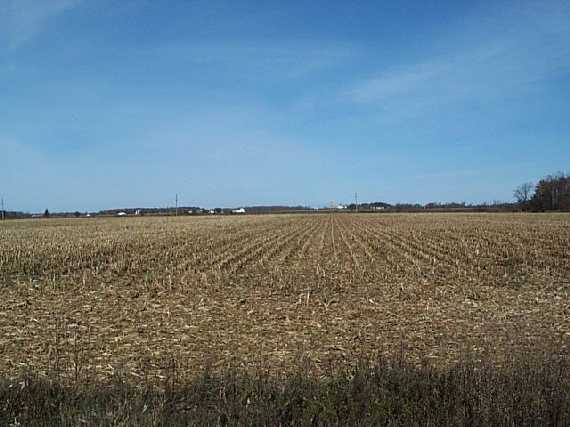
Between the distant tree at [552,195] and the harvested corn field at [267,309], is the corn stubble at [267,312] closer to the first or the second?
the harvested corn field at [267,309]

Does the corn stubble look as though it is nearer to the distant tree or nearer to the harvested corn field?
the harvested corn field

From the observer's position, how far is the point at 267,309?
13414 mm

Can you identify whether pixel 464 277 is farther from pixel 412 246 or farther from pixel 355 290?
pixel 412 246

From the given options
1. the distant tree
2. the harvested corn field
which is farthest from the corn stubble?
the distant tree

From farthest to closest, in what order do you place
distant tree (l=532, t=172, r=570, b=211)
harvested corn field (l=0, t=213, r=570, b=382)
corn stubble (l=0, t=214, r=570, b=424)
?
distant tree (l=532, t=172, r=570, b=211)
harvested corn field (l=0, t=213, r=570, b=382)
corn stubble (l=0, t=214, r=570, b=424)

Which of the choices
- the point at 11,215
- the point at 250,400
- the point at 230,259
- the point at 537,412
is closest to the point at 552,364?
the point at 537,412

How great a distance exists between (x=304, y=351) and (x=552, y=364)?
4249 mm

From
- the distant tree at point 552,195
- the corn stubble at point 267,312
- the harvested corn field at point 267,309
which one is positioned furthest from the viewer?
the distant tree at point 552,195

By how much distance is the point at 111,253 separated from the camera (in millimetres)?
26578

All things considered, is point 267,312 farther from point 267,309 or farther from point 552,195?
point 552,195

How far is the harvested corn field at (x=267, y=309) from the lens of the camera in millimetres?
9047

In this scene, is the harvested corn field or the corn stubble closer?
the corn stubble

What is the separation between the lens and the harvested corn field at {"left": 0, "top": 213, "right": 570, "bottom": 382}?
905 cm

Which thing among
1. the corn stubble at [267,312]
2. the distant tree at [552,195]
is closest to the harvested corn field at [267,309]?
the corn stubble at [267,312]
